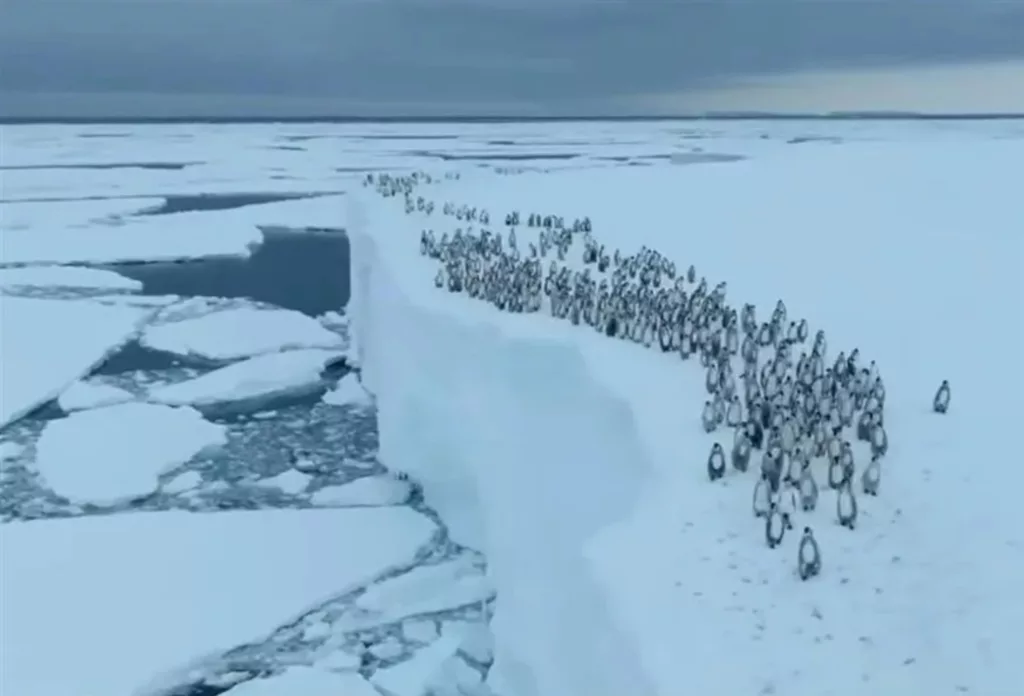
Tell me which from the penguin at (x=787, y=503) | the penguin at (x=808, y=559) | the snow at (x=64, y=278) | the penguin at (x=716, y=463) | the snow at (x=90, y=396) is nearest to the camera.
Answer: the penguin at (x=808, y=559)

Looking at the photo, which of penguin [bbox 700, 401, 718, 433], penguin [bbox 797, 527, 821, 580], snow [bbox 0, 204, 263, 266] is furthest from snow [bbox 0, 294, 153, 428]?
penguin [bbox 797, 527, 821, 580]

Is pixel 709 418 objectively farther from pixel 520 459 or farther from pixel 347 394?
pixel 347 394

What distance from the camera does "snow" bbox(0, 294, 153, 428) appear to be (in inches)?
460

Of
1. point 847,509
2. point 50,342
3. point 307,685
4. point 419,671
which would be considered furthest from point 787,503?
point 50,342

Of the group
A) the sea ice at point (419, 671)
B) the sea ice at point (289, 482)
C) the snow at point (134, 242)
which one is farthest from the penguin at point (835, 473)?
the snow at point (134, 242)

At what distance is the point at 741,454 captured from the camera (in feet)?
18.5

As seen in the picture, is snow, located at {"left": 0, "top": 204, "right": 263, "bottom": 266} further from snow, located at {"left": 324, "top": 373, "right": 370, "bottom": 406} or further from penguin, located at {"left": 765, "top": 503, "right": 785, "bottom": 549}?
penguin, located at {"left": 765, "top": 503, "right": 785, "bottom": 549}

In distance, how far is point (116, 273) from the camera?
19234 mm

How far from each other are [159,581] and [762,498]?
4372 mm

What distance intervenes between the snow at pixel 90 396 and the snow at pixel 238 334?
1767mm

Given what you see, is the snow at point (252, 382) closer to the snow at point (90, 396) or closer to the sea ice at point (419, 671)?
the snow at point (90, 396)

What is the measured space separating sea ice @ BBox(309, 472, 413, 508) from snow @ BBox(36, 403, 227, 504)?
59.4 inches

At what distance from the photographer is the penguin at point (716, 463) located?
5557mm

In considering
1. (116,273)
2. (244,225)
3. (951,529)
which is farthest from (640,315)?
(244,225)
